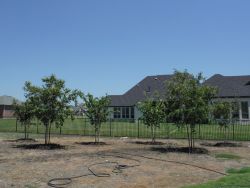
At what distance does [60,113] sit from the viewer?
2078 cm

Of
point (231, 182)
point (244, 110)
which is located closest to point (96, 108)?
point (231, 182)

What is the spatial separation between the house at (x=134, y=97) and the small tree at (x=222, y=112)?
27138 millimetres

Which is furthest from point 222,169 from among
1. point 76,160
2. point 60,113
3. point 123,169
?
point 60,113

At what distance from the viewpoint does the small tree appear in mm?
21211

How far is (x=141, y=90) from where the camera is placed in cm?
5444

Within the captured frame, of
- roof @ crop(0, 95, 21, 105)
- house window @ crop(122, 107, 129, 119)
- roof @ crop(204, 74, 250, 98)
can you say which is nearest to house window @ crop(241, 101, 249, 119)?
roof @ crop(204, 74, 250, 98)

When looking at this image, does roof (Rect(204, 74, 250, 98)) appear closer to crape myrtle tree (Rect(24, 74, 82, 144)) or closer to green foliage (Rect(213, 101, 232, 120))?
green foliage (Rect(213, 101, 232, 120))

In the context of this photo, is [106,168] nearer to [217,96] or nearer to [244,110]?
[217,96]

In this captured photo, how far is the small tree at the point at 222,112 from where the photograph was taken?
2121 cm

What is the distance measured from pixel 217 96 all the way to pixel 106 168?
1142 inches

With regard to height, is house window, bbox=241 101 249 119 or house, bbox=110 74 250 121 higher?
house, bbox=110 74 250 121

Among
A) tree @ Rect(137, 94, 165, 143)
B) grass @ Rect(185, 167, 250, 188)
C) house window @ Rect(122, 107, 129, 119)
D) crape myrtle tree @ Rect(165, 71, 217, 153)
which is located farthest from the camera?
house window @ Rect(122, 107, 129, 119)

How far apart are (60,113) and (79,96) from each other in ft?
4.95

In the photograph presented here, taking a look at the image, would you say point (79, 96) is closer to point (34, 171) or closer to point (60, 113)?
point (60, 113)
